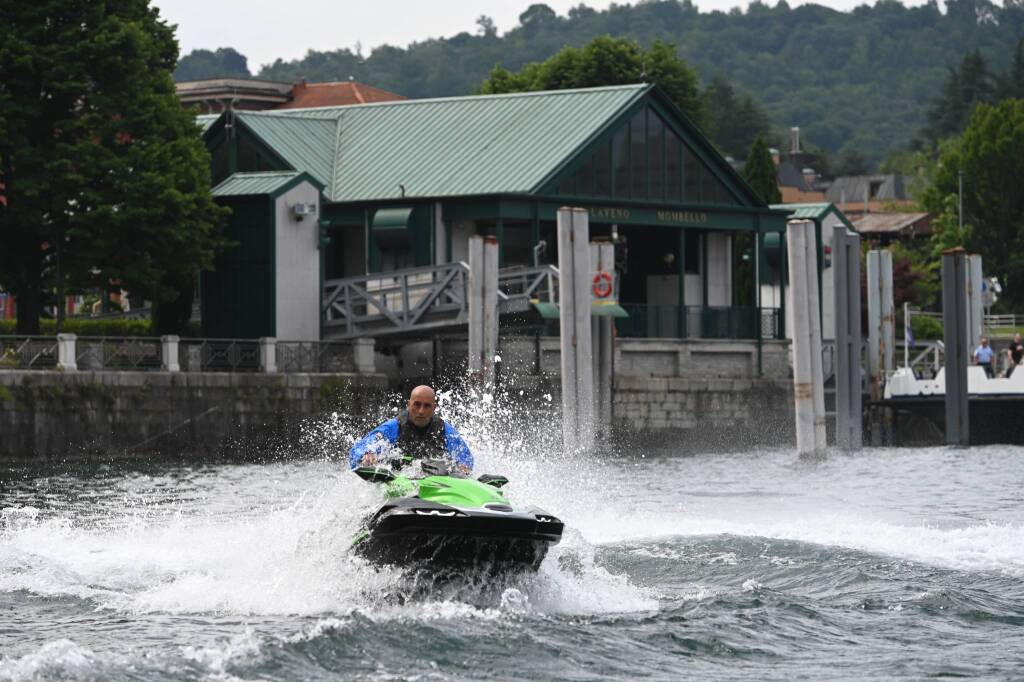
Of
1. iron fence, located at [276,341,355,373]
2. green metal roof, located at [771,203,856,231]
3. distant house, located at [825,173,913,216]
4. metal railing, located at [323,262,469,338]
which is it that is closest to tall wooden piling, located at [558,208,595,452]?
metal railing, located at [323,262,469,338]

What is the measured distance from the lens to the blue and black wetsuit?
784 inches

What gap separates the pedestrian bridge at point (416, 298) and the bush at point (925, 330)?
93.9 feet

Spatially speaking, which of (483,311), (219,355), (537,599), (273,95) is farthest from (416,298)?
(273,95)

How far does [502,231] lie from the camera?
171ft

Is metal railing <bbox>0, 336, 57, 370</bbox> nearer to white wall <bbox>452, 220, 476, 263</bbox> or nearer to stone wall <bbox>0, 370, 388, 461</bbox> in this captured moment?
stone wall <bbox>0, 370, 388, 461</bbox>

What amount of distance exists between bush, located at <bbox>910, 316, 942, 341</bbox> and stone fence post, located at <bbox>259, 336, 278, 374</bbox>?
116 ft

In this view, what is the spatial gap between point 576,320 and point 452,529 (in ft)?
66.5

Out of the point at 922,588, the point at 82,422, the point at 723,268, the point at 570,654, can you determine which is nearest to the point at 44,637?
the point at 570,654

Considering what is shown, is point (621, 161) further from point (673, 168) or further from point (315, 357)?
point (315, 357)

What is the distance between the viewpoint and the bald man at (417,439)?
1983cm

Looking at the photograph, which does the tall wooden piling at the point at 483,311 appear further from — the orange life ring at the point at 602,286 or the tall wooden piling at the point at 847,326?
the tall wooden piling at the point at 847,326

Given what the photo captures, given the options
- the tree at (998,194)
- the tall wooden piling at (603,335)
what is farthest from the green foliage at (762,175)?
the tall wooden piling at (603,335)

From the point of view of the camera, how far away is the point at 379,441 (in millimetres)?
19906

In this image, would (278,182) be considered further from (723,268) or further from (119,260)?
(723,268)
